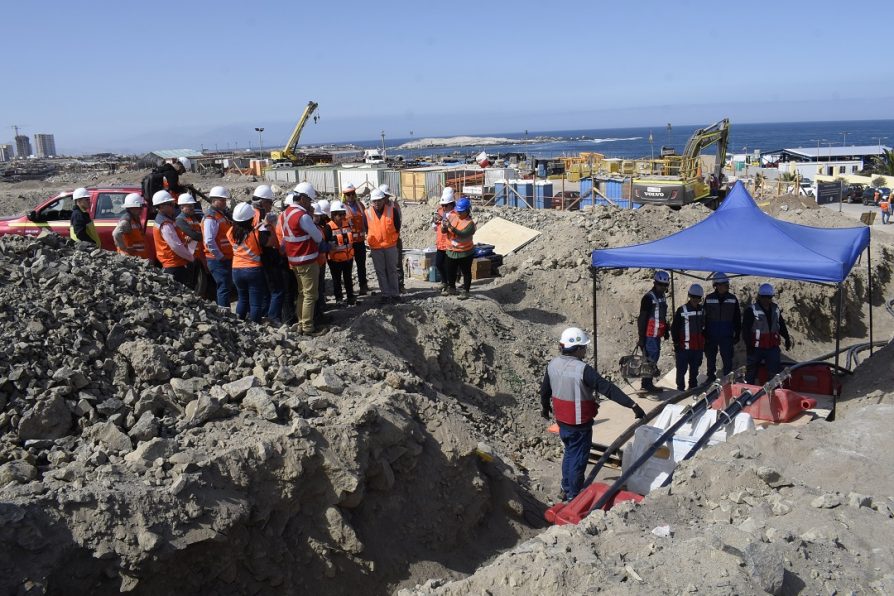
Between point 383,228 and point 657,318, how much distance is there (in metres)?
3.95

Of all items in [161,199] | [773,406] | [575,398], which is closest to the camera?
[575,398]

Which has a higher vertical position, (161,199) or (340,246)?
(161,199)

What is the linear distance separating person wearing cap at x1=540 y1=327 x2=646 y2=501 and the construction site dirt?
23.9 inches

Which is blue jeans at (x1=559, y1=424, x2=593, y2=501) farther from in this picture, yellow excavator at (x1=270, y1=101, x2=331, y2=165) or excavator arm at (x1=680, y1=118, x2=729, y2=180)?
yellow excavator at (x1=270, y1=101, x2=331, y2=165)

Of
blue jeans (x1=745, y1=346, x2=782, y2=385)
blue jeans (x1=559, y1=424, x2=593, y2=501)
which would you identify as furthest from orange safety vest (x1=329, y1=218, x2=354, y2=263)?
blue jeans (x1=745, y1=346, x2=782, y2=385)

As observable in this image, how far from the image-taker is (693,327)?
370 inches

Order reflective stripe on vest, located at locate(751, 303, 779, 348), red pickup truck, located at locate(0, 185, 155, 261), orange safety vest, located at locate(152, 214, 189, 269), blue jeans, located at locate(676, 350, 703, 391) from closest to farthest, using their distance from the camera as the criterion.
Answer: orange safety vest, located at locate(152, 214, 189, 269) → reflective stripe on vest, located at locate(751, 303, 779, 348) → blue jeans, located at locate(676, 350, 703, 391) → red pickup truck, located at locate(0, 185, 155, 261)

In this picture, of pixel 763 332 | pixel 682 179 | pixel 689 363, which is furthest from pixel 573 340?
pixel 682 179

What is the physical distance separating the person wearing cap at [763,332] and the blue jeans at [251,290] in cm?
598

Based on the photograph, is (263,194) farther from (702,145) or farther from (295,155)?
(295,155)

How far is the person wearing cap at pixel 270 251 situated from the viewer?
8430 millimetres

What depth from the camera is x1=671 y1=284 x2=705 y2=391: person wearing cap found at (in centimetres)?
938

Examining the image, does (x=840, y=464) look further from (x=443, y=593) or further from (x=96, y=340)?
(x=96, y=340)

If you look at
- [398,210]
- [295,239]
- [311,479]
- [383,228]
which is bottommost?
[311,479]
